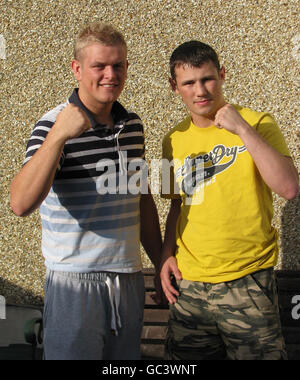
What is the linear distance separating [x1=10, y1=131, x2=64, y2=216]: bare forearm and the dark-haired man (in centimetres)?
64

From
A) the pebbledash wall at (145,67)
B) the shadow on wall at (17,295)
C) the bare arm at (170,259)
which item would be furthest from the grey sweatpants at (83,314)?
the shadow on wall at (17,295)

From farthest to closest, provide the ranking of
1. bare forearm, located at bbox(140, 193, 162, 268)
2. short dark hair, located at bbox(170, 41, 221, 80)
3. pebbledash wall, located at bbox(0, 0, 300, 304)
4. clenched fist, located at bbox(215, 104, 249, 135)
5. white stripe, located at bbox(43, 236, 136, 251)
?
pebbledash wall, located at bbox(0, 0, 300, 304), bare forearm, located at bbox(140, 193, 162, 268), short dark hair, located at bbox(170, 41, 221, 80), white stripe, located at bbox(43, 236, 136, 251), clenched fist, located at bbox(215, 104, 249, 135)

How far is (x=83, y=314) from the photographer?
1.93 metres

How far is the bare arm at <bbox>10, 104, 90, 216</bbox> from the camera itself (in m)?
1.74

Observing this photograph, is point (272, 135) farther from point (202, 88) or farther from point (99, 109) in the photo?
point (99, 109)

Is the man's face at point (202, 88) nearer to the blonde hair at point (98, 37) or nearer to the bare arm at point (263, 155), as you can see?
the bare arm at point (263, 155)

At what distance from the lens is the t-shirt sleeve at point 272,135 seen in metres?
1.98

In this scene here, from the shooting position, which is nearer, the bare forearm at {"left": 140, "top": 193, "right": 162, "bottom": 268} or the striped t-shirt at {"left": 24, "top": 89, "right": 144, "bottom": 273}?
the striped t-shirt at {"left": 24, "top": 89, "right": 144, "bottom": 273}

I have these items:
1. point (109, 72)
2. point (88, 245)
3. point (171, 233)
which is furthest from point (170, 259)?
point (109, 72)

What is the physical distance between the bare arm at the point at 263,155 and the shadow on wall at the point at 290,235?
4.99 ft

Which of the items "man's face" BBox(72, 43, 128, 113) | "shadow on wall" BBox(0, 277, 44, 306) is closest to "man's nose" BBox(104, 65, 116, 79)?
"man's face" BBox(72, 43, 128, 113)

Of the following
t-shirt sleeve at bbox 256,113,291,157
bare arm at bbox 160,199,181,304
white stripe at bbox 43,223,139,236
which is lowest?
bare arm at bbox 160,199,181,304

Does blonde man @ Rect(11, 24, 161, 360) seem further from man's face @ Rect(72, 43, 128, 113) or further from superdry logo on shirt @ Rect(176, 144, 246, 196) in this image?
superdry logo on shirt @ Rect(176, 144, 246, 196)

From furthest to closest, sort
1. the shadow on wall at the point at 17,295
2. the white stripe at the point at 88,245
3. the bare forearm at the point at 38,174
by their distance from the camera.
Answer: the shadow on wall at the point at 17,295 < the white stripe at the point at 88,245 < the bare forearm at the point at 38,174
